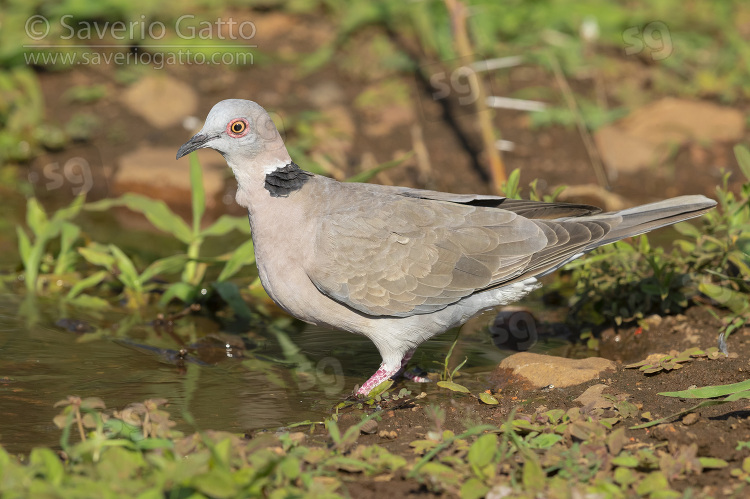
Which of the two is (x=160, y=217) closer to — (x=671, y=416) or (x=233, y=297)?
(x=233, y=297)

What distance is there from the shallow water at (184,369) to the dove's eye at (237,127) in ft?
4.55

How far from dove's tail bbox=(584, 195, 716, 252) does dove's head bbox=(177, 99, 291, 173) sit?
1.84 metres

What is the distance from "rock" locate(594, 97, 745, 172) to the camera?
322 inches

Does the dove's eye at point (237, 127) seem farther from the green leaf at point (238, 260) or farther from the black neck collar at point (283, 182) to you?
the green leaf at point (238, 260)

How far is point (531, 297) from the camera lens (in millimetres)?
6105

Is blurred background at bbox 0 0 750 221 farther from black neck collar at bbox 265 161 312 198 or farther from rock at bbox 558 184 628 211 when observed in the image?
black neck collar at bbox 265 161 312 198

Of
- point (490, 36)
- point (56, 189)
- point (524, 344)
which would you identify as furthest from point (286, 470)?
point (490, 36)

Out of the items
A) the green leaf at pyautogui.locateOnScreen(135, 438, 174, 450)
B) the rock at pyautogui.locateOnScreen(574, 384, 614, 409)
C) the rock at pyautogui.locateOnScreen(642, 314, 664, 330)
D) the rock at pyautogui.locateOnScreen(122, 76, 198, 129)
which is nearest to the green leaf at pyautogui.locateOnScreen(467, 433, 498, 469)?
the rock at pyautogui.locateOnScreen(574, 384, 614, 409)

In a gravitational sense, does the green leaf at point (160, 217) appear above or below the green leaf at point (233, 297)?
above

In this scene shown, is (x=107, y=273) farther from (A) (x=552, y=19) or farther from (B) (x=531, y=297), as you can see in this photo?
(A) (x=552, y=19)

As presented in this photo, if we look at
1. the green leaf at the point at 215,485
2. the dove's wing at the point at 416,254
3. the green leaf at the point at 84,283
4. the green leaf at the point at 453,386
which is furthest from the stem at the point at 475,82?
the green leaf at the point at 215,485

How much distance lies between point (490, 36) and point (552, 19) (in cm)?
84

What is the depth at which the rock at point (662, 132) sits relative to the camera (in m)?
8.19

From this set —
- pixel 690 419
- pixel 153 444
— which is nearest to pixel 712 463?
pixel 690 419
